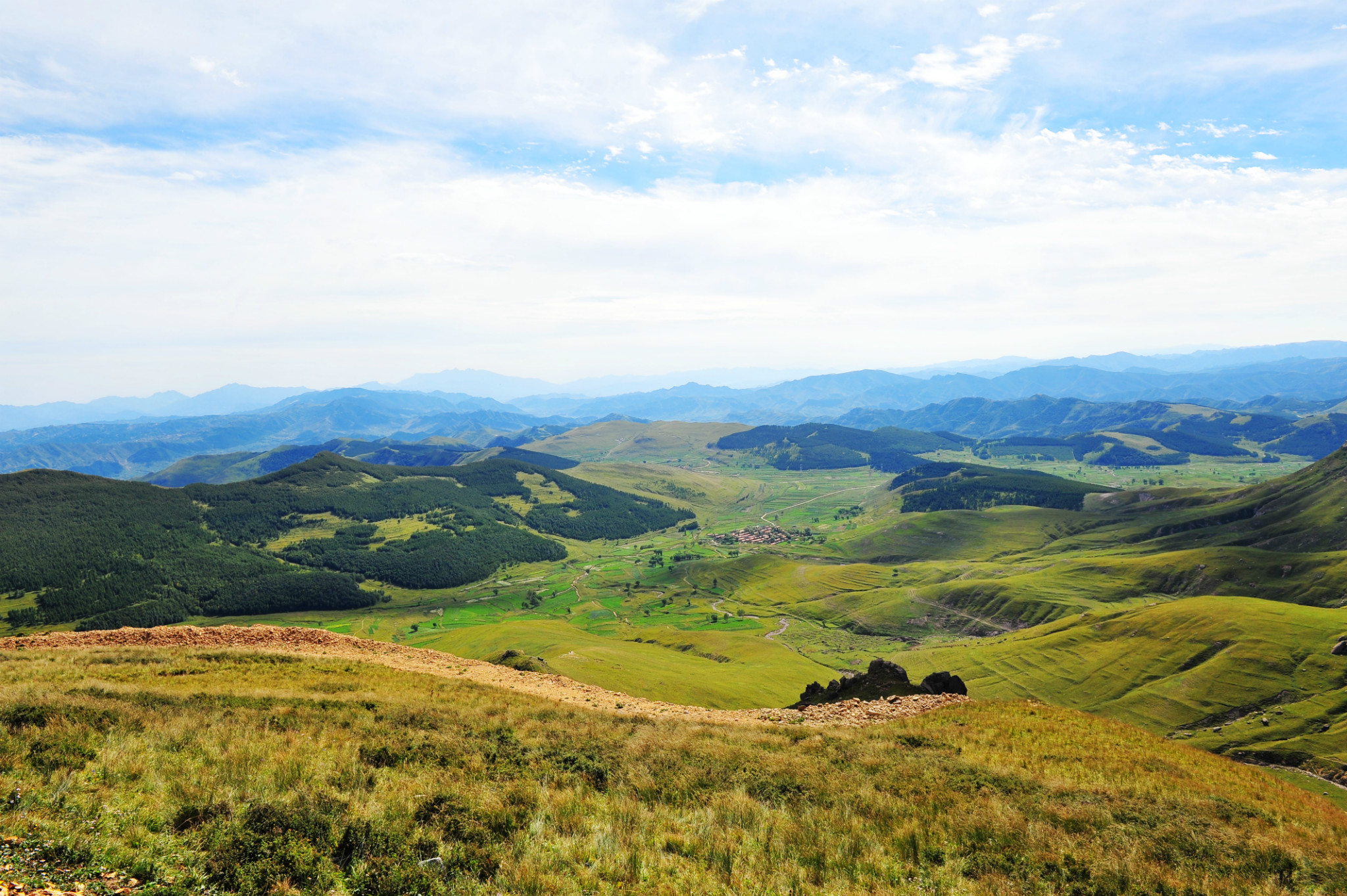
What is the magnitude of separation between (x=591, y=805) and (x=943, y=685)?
3194 cm

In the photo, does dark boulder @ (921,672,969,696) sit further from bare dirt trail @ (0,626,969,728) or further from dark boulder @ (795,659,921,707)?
bare dirt trail @ (0,626,969,728)

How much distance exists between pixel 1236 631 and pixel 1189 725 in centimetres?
3698

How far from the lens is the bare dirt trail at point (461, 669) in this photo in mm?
32938

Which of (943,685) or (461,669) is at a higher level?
(461,669)

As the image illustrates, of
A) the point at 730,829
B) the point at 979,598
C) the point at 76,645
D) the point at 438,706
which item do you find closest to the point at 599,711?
the point at 438,706

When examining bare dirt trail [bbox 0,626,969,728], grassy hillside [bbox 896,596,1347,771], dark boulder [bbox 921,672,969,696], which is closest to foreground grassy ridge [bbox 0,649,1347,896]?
bare dirt trail [bbox 0,626,969,728]

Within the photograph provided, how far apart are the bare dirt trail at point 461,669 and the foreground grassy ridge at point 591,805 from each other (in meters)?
6.98

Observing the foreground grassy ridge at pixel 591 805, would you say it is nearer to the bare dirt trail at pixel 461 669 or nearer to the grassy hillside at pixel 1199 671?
the bare dirt trail at pixel 461 669

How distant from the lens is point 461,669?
136 ft

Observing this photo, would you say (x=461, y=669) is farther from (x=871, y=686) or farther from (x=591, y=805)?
(x=871, y=686)

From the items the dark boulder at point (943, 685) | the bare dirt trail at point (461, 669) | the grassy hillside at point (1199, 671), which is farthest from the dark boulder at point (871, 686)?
the grassy hillside at point (1199, 671)

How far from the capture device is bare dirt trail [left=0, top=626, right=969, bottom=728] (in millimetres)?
32938

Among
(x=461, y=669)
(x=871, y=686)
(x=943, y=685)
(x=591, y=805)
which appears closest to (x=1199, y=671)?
(x=943, y=685)

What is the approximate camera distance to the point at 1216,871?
14.6 m
